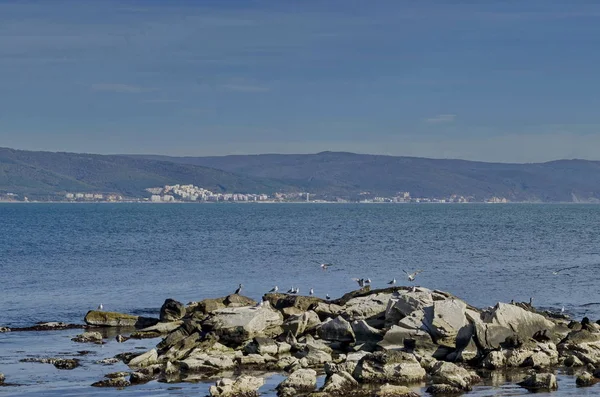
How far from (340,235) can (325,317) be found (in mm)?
78239

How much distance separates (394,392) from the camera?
2819cm

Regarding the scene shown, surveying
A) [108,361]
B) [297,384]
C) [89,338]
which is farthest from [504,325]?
[89,338]

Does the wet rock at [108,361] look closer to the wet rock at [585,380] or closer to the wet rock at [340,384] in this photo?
the wet rock at [340,384]

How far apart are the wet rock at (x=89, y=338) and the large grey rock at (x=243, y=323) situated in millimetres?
5127

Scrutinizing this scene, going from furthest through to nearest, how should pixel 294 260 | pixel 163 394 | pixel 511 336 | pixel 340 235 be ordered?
pixel 340 235, pixel 294 260, pixel 511 336, pixel 163 394

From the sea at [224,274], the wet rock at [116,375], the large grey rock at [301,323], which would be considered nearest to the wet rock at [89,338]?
the sea at [224,274]

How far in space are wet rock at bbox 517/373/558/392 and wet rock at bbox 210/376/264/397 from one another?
7673mm

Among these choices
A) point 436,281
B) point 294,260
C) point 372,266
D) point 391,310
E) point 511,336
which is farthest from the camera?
point 294,260

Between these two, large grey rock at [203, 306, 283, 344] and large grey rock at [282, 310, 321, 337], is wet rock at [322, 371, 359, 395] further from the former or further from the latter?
large grey rock at [282, 310, 321, 337]

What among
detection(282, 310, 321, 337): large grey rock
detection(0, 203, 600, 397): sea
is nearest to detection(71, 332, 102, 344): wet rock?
detection(0, 203, 600, 397): sea

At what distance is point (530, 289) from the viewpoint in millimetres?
56094

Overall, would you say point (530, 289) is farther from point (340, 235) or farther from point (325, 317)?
point (340, 235)

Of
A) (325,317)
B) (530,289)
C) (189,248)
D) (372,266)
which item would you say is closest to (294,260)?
(372,266)

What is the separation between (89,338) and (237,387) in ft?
40.7
